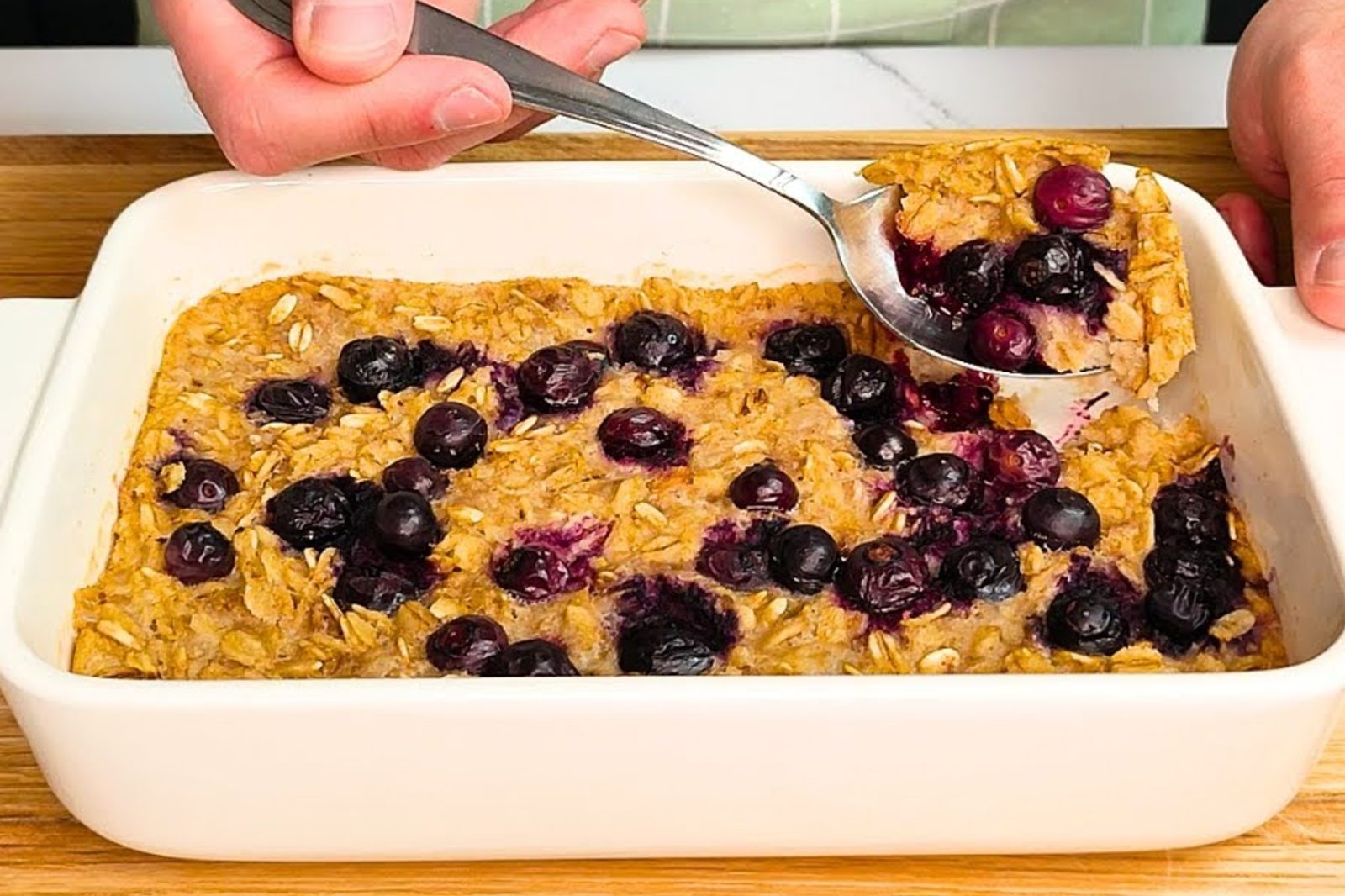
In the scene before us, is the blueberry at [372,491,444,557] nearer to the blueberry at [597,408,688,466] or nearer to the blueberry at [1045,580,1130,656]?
the blueberry at [597,408,688,466]

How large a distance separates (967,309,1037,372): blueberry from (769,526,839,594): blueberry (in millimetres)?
268

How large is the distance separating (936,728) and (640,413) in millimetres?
450

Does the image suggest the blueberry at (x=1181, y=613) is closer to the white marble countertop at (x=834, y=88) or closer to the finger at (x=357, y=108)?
the finger at (x=357, y=108)

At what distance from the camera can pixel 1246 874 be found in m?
1.20

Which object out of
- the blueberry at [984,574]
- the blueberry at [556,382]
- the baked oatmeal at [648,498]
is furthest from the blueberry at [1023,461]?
the blueberry at [556,382]

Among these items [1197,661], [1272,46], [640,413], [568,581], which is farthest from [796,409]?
[1272,46]

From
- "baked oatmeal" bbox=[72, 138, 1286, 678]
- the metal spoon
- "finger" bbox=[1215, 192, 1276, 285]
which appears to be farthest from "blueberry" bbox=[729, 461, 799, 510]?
"finger" bbox=[1215, 192, 1276, 285]

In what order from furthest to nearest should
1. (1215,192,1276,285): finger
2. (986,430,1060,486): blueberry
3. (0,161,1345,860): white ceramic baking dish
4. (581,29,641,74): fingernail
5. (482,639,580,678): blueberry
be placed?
(1215,192,1276,285): finger
(581,29,641,74): fingernail
(986,430,1060,486): blueberry
(482,639,580,678): blueberry
(0,161,1345,860): white ceramic baking dish

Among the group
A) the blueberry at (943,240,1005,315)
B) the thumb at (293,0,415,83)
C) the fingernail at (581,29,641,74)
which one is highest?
the thumb at (293,0,415,83)

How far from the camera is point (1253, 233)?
1.73 meters

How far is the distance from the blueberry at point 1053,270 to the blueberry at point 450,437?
0.48m

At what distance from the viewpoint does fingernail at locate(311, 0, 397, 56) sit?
134 centimetres

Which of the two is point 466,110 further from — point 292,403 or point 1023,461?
point 1023,461

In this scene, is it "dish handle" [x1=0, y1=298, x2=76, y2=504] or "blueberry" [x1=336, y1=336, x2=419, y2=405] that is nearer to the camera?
"dish handle" [x1=0, y1=298, x2=76, y2=504]
